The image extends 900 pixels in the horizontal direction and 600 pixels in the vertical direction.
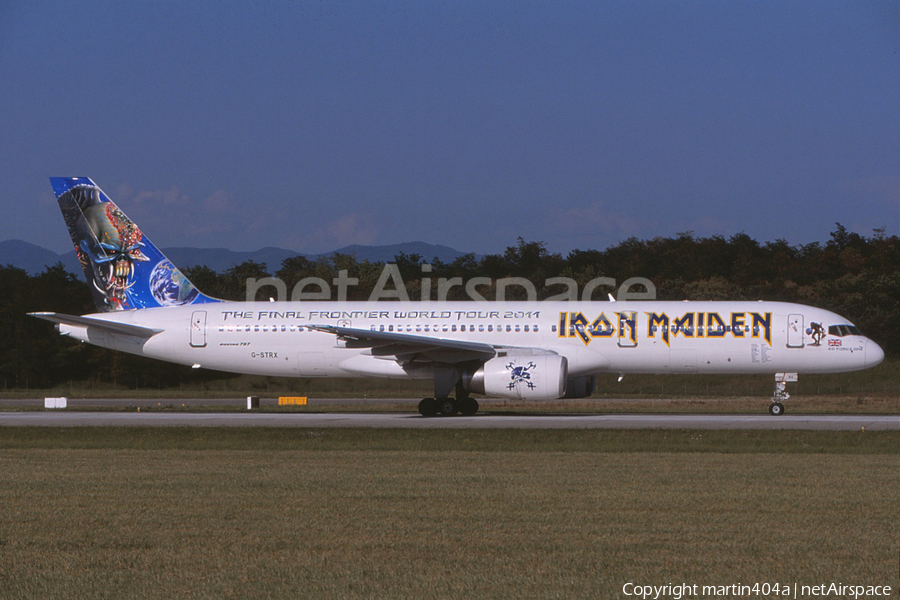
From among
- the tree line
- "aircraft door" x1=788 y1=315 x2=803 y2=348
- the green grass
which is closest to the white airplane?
"aircraft door" x1=788 y1=315 x2=803 y2=348

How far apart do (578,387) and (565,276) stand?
45.0 metres

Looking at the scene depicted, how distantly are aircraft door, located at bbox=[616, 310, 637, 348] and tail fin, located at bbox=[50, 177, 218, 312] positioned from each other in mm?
14814

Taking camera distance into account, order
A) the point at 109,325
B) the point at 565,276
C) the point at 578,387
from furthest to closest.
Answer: the point at 565,276, the point at 109,325, the point at 578,387

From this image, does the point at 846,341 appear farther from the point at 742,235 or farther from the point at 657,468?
the point at 742,235

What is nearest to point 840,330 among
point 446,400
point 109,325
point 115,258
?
point 446,400

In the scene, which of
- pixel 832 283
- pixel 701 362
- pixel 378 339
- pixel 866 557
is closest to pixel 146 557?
pixel 866 557

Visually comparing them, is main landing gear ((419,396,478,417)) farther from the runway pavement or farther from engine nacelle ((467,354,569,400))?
engine nacelle ((467,354,569,400))

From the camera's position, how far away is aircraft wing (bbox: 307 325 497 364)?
30.0 meters

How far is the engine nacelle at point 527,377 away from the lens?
29.3 meters

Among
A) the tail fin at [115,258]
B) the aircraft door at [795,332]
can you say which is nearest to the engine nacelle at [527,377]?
the aircraft door at [795,332]

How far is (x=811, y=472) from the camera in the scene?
16.0 meters

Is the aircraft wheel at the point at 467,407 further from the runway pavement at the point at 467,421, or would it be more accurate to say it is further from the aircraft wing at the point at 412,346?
the aircraft wing at the point at 412,346

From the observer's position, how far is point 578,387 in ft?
105

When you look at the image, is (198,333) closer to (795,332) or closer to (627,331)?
(627,331)
